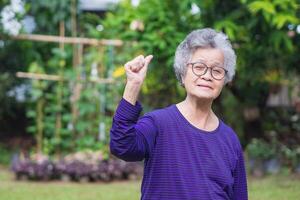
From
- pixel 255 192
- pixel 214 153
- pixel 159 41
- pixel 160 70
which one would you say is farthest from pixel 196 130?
pixel 160 70

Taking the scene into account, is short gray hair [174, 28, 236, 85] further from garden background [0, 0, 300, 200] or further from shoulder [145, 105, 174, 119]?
garden background [0, 0, 300, 200]

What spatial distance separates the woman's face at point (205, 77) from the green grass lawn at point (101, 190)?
3.97m

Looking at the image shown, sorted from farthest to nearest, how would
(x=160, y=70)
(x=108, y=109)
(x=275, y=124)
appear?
(x=275, y=124) < (x=108, y=109) < (x=160, y=70)

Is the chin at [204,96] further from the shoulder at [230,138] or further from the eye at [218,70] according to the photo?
the shoulder at [230,138]

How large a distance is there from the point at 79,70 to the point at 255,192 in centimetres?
361

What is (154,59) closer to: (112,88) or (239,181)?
(112,88)

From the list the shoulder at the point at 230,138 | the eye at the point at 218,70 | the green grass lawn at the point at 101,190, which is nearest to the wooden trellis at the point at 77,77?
the green grass lawn at the point at 101,190

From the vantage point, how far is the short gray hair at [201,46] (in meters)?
2.32

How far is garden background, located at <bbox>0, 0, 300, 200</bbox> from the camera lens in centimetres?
685

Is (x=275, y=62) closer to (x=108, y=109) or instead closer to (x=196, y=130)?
(x=108, y=109)

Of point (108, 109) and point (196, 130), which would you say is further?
point (108, 109)

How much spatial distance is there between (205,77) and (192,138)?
0.80 ft

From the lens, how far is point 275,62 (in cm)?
887

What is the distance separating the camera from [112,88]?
29.0 feet
